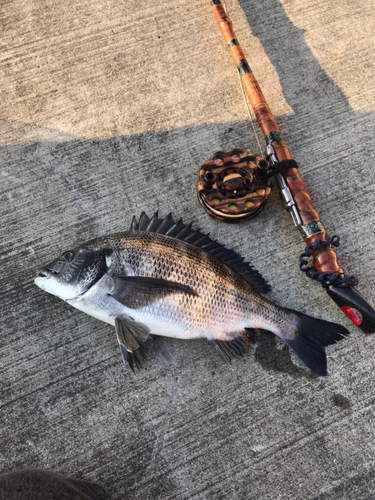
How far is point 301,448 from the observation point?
2.40 meters

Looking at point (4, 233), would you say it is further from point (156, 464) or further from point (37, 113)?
point (156, 464)

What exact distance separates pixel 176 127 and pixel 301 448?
2.62 m

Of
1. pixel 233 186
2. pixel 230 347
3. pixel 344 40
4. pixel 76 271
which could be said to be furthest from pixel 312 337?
pixel 344 40

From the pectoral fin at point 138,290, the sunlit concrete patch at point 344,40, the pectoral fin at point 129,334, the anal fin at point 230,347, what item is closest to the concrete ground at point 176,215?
the sunlit concrete patch at point 344,40

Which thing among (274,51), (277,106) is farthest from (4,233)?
(274,51)

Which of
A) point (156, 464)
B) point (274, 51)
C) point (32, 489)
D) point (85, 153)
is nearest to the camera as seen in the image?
point (32, 489)

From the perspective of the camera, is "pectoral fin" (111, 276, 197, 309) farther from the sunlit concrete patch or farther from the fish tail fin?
the sunlit concrete patch

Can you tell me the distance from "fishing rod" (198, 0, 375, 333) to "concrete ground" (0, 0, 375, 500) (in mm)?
225

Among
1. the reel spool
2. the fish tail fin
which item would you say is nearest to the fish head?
the reel spool

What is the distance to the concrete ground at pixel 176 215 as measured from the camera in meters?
2.37

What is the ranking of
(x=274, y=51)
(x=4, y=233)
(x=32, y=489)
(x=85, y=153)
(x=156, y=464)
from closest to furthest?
(x=32, y=489) → (x=156, y=464) → (x=4, y=233) → (x=85, y=153) → (x=274, y=51)

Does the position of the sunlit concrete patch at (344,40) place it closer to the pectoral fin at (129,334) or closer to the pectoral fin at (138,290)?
the pectoral fin at (138,290)

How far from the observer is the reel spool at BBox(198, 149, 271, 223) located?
2.65 meters

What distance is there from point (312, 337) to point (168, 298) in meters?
1.00
